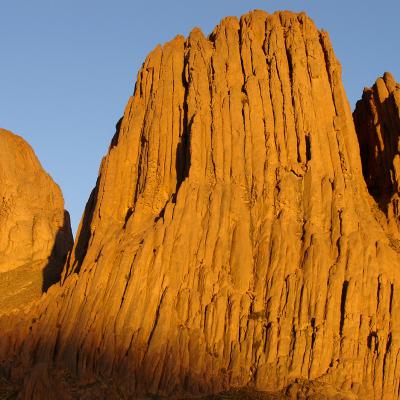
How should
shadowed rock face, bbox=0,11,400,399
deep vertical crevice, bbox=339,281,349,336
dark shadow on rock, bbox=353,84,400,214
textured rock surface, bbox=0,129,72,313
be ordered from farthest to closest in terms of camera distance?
textured rock surface, bbox=0,129,72,313, dark shadow on rock, bbox=353,84,400,214, deep vertical crevice, bbox=339,281,349,336, shadowed rock face, bbox=0,11,400,399

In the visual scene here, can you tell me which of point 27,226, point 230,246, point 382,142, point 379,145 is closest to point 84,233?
point 27,226

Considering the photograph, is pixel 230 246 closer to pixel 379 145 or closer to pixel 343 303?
pixel 343 303

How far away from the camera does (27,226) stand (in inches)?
4013

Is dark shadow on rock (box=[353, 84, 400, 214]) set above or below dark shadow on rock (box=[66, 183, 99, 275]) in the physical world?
above

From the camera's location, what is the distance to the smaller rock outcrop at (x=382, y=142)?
266 feet

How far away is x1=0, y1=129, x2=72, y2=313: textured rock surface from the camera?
9412 cm

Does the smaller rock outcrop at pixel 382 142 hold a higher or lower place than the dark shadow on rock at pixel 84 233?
higher

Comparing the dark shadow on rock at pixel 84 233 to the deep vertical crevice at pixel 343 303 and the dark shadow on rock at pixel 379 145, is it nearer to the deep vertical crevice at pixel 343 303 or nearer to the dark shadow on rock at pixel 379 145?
the deep vertical crevice at pixel 343 303

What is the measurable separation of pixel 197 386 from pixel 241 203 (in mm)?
13515

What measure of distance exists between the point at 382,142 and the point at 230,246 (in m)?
16.3

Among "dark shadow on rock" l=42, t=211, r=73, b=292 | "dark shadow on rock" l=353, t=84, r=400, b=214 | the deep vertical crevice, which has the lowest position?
the deep vertical crevice

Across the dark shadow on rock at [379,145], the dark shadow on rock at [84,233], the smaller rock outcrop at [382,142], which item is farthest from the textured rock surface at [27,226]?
the smaller rock outcrop at [382,142]

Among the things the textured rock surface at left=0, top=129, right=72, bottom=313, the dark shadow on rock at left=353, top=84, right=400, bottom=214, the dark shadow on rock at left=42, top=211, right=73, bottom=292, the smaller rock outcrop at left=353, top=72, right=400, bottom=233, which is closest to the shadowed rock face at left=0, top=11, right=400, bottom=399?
the smaller rock outcrop at left=353, top=72, right=400, bottom=233

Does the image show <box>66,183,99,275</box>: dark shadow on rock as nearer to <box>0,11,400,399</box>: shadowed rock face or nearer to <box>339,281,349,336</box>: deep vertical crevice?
<box>0,11,400,399</box>: shadowed rock face
